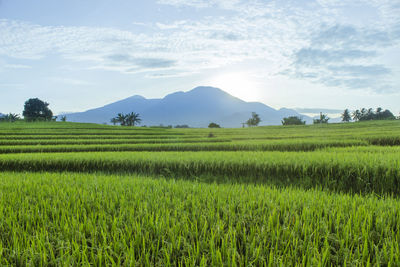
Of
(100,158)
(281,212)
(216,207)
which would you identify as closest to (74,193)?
(216,207)

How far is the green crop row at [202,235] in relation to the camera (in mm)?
1562

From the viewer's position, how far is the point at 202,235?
6.35 ft

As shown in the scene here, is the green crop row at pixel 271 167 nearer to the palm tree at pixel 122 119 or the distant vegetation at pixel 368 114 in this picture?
the palm tree at pixel 122 119

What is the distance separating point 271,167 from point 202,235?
13.7 ft

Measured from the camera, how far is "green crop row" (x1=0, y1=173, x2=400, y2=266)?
1562mm

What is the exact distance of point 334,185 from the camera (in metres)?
4.89

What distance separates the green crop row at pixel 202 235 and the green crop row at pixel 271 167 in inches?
97.6

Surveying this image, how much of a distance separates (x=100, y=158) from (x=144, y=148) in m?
5.19

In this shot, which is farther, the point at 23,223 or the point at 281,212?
the point at 281,212

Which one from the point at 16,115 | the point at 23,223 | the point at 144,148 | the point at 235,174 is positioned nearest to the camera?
the point at 23,223

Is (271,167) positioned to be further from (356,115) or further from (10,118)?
(356,115)

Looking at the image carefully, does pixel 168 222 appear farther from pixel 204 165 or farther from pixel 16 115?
pixel 16 115

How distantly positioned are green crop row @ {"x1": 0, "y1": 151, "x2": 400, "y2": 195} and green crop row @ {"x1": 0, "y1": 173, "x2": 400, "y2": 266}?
248cm

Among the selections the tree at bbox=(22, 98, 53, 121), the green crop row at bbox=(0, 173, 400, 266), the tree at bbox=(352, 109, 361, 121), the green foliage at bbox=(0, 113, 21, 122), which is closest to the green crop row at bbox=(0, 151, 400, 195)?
the green crop row at bbox=(0, 173, 400, 266)
